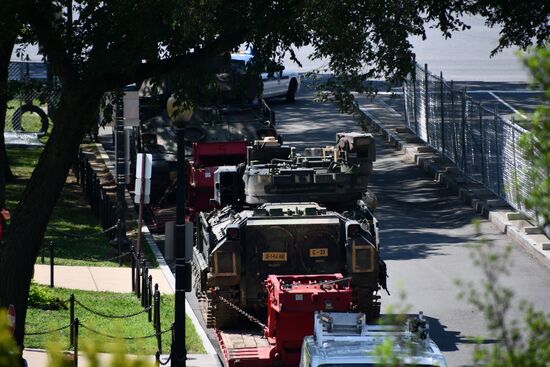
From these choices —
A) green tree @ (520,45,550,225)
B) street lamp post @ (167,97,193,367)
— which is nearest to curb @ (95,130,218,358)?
street lamp post @ (167,97,193,367)

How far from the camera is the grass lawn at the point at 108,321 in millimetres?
17161

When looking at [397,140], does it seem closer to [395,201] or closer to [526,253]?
[395,201]

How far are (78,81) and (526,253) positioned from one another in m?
11.4

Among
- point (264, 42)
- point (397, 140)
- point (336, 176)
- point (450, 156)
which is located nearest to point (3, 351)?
point (264, 42)

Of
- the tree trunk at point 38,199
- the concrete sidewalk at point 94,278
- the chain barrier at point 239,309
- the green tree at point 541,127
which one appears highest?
the green tree at point 541,127

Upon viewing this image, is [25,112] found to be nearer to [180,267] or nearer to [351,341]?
[180,267]

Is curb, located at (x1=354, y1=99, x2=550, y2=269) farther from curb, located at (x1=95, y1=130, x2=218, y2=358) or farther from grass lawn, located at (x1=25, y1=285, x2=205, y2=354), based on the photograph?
grass lawn, located at (x1=25, y1=285, x2=205, y2=354)

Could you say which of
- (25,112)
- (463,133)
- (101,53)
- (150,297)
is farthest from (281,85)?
(101,53)

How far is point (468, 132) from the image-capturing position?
96.5ft

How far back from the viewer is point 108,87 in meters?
14.9

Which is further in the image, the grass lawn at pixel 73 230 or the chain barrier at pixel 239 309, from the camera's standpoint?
the grass lawn at pixel 73 230

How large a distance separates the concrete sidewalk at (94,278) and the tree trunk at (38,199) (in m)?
6.54

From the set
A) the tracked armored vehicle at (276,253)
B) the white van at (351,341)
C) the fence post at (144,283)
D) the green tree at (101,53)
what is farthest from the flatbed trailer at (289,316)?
the fence post at (144,283)

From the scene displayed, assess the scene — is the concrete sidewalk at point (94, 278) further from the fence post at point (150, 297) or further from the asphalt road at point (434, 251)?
the asphalt road at point (434, 251)
